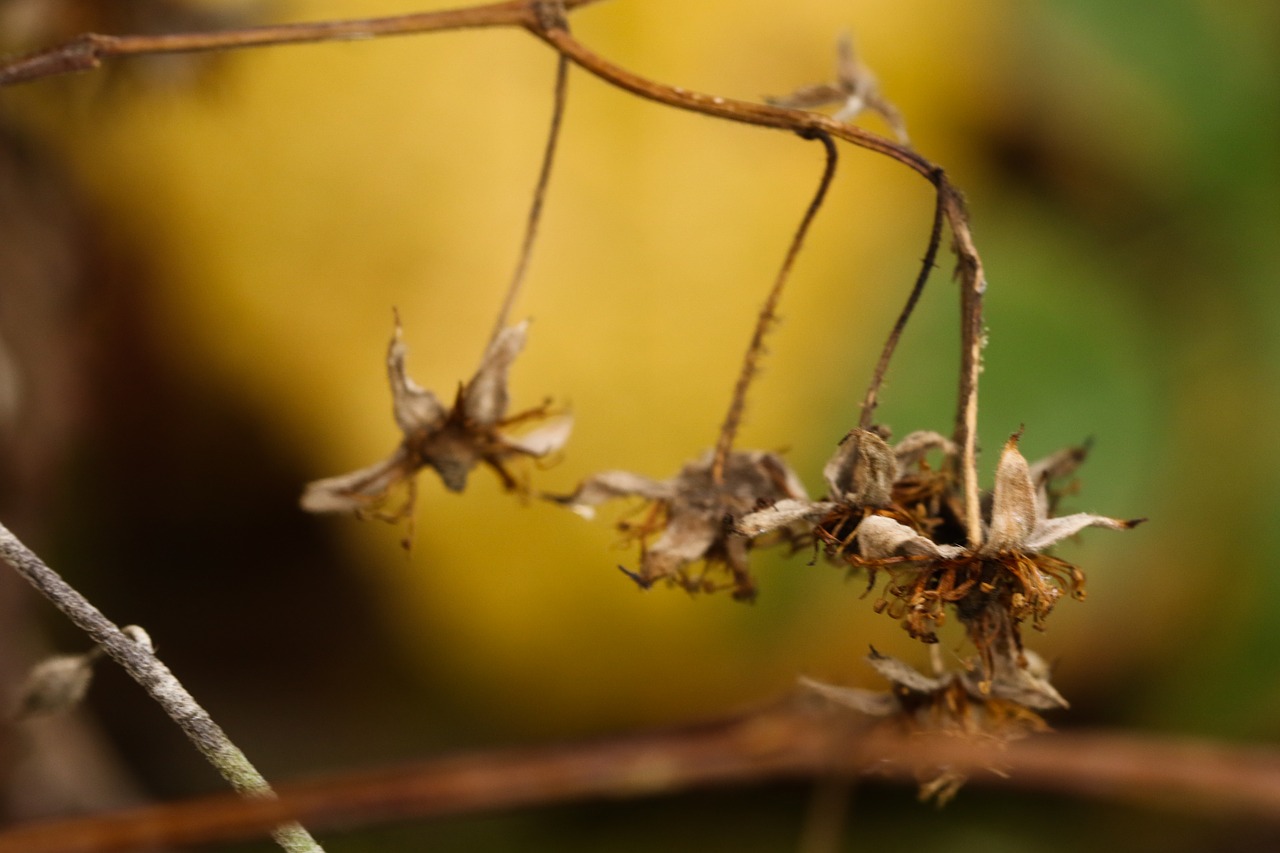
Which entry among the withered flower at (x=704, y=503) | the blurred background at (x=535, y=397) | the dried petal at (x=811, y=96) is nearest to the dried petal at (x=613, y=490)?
the withered flower at (x=704, y=503)

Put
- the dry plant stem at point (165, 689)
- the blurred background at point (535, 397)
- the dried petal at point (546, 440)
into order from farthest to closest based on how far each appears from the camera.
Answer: the blurred background at point (535, 397) → the dried petal at point (546, 440) → the dry plant stem at point (165, 689)

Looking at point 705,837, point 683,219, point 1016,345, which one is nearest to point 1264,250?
point 1016,345

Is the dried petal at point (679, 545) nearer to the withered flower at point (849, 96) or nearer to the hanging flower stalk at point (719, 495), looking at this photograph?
the hanging flower stalk at point (719, 495)

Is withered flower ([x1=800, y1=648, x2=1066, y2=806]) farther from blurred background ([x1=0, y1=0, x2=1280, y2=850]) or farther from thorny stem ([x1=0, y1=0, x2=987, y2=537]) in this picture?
blurred background ([x1=0, y1=0, x2=1280, y2=850])

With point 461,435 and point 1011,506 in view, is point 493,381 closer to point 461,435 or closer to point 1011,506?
point 461,435

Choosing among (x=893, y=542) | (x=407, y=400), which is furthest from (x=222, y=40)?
(x=893, y=542)

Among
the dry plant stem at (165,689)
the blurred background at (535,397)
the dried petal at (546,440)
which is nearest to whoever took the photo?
the dry plant stem at (165,689)

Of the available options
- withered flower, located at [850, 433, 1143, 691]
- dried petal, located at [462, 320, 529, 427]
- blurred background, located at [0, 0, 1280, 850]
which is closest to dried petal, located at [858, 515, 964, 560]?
withered flower, located at [850, 433, 1143, 691]
